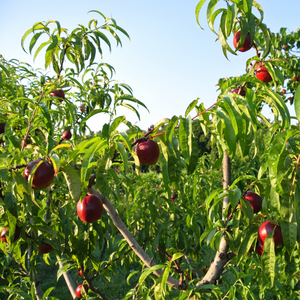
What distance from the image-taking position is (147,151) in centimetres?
Result: 90

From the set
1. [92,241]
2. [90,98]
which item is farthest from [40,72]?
[92,241]

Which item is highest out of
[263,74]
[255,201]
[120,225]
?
[263,74]

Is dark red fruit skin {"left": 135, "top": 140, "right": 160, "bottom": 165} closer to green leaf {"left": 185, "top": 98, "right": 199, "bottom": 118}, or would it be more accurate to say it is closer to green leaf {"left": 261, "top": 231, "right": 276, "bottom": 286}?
green leaf {"left": 185, "top": 98, "right": 199, "bottom": 118}

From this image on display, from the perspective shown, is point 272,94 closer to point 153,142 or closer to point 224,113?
point 224,113

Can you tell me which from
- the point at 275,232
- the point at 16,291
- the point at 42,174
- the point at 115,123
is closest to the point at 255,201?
the point at 275,232

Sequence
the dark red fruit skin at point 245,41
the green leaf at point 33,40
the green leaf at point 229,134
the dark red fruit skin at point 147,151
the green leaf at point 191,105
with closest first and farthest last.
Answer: the green leaf at point 229,134, the green leaf at point 191,105, the dark red fruit skin at point 147,151, the dark red fruit skin at point 245,41, the green leaf at point 33,40

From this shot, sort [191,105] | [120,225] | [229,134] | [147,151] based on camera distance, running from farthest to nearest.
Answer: [120,225]
[147,151]
[191,105]
[229,134]

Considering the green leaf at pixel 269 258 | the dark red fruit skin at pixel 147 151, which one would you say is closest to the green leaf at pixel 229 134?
the dark red fruit skin at pixel 147 151

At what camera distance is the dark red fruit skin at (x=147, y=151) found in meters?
0.90

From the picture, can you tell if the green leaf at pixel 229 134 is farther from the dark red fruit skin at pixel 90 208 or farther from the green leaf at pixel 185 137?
the dark red fruit skin at pixel 90 208

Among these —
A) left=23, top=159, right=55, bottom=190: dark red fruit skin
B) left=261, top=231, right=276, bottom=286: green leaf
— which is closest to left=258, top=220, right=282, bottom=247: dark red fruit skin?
left=261, top=231, right=276, bottom=286: green leaf

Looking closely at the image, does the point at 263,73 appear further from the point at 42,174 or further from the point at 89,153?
the point at 42,174

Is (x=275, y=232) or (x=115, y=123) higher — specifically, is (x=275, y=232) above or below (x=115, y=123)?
below

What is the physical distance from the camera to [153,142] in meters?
0.92
